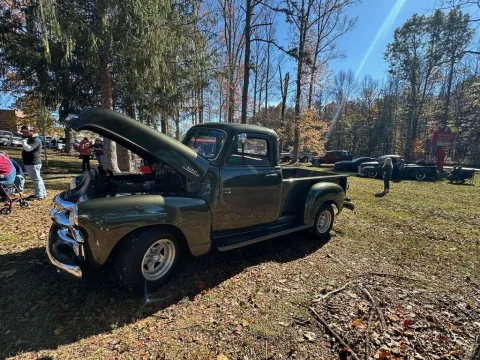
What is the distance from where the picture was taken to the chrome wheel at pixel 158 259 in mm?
3303

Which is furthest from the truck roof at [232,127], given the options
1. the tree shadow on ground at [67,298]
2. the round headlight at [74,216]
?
the round headlight at [74,216]

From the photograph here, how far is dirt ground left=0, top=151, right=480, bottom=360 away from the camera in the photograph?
2.58 m

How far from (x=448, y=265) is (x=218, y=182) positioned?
4248 mm

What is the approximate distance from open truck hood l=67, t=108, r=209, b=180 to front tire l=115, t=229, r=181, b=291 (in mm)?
903

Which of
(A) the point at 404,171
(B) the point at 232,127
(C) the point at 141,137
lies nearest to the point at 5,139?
(C) the point at 141,137

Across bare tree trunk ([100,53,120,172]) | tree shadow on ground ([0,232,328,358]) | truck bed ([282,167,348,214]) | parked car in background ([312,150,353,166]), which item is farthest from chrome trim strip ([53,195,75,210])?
parked car in background ([312,150,353,166])

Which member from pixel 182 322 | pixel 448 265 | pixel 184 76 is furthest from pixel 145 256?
pixel 184 76

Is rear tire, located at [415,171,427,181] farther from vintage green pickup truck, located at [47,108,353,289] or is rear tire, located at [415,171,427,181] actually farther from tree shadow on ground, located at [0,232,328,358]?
tree shadow on ground, located at [0,232,328,358]

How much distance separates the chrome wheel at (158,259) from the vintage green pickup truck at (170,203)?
0.5 inches

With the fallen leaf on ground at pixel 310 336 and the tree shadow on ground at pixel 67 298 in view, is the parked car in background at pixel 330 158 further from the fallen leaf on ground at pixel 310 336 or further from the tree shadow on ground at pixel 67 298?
the fallen leaf on ground at pixel 310 336

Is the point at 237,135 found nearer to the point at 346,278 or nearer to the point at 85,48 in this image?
the point at 346,278

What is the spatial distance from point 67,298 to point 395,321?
3.82m

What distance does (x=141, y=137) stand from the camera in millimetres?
3295

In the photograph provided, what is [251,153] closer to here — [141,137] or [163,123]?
[141,137]
